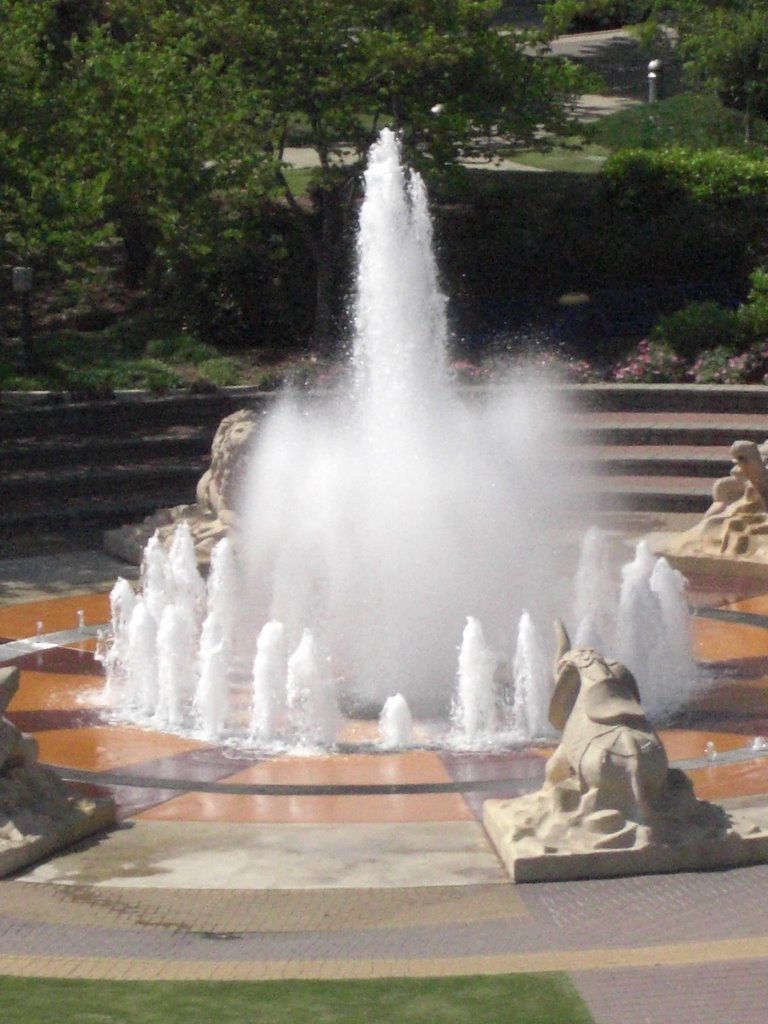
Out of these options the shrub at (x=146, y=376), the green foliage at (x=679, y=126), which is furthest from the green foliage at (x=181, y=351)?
the green foliage at (x=679, y=126)

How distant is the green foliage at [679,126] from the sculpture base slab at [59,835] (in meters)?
24.0

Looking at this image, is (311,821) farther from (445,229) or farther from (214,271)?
(445,229)

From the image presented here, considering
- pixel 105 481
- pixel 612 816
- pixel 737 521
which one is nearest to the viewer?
pixel 612 816

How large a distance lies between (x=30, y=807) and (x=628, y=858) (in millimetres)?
3940

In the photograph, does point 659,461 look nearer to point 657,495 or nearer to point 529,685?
point 657,495

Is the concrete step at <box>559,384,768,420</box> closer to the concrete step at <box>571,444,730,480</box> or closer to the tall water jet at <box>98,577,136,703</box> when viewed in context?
the concrete step at <box>571,444,730,480</box>

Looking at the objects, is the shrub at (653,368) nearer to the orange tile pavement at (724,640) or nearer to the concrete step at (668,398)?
the concrete step at (668,398)

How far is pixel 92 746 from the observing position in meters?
15.0

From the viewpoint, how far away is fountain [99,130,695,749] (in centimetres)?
1524

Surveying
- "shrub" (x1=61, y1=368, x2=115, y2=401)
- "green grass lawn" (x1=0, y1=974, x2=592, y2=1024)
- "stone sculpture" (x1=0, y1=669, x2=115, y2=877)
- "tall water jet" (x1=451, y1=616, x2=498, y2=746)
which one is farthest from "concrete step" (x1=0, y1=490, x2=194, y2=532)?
"green grass lawn" (x1=0, y1=974, x2=592, y2=1024)

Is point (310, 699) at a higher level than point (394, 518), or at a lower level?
lower

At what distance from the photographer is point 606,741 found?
11750 mm

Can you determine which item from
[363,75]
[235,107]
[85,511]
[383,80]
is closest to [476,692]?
[85,511]

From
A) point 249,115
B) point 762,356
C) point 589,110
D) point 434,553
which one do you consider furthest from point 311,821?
point 589,110
